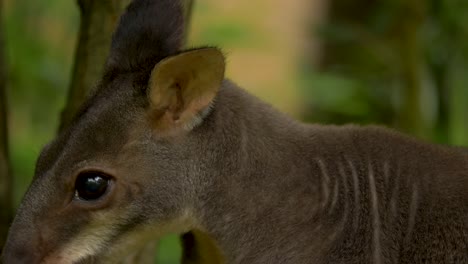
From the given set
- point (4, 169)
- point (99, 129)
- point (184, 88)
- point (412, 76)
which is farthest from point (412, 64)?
point (99, 129)

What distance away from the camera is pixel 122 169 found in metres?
2.85

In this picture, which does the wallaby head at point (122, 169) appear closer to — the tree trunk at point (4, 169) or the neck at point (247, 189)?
the neck at point (247, 189)

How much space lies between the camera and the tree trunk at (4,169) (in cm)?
356

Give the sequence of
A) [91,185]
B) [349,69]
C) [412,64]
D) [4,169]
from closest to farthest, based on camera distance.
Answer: [91,185], [4,169], [412,64], [349,69]

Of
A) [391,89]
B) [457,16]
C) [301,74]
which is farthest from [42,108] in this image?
[457,16]

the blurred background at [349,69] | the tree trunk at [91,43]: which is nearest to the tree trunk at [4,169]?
the tree trunk at [91,43]

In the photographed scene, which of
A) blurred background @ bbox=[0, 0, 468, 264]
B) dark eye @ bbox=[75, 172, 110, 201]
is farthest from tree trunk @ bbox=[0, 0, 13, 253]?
dark eye @ bbox=[75, 172, 110, 201]

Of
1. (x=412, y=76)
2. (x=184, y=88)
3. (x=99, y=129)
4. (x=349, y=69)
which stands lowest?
(x=349, y=69)

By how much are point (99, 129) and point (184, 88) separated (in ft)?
0.81

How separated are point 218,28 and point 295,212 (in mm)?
3345

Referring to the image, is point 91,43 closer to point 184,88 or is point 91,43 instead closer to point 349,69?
point 184,88

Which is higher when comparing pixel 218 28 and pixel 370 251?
pixel 370 251

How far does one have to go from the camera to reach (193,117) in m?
2.94

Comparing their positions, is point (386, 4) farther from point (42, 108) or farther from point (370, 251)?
point (370, 251)
